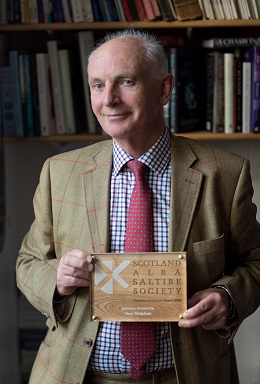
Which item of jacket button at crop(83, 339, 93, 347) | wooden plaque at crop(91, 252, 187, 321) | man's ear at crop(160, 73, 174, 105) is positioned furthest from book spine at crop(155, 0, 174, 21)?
jacket button at crop(83, 339, 93, 347)

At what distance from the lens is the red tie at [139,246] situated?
174cm

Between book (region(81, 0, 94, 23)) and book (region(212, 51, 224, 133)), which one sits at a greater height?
book (region(81, 0, 94, 23))

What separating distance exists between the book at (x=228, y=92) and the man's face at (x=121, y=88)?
38.5 inches

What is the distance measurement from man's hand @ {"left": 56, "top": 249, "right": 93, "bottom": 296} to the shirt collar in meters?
0.26

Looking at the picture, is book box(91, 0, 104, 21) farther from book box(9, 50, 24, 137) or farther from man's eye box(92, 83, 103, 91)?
A: man's eye box(92, 83, 103, 91)

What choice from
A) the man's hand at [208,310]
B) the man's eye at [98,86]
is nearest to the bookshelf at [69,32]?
the man's eye at [98,86]

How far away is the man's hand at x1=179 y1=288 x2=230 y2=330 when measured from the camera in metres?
1.70

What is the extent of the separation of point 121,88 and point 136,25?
Result: 96 cm

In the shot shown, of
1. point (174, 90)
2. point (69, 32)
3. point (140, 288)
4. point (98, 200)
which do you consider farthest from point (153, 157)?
point (69, 32)

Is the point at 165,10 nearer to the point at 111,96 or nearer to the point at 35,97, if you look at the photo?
the point at 35,97

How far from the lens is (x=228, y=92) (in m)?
2.72

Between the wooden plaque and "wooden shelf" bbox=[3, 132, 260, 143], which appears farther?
"wooden shelf" bbox=[3, 132, 260, 143]

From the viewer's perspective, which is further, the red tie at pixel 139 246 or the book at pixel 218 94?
the book at pixel 218 94

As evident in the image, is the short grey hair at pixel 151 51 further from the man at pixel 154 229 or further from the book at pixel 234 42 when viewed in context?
the book at pixel 234 42
